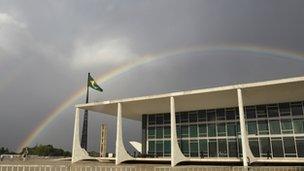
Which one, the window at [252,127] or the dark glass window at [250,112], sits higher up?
the dark glass window at [250,112]

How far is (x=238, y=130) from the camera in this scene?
3133 cm

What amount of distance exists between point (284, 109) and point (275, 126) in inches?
72.1

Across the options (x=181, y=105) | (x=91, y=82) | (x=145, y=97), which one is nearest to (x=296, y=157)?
(x=181, y=105)

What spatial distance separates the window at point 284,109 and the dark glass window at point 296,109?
43 cm

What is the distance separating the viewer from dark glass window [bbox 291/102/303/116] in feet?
95.2

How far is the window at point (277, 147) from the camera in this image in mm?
29047

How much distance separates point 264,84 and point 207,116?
32.5ft

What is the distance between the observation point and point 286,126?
29.1 meters

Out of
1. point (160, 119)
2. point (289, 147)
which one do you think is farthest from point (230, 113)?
point (160, 119)

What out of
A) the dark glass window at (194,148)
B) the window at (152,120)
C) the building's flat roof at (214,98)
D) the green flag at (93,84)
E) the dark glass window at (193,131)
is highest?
the green flag at (93,84)

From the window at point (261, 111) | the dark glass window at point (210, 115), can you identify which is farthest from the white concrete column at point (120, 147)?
the window at point (261, 111)

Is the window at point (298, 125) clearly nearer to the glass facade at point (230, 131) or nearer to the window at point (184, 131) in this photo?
the glass facade at point (230, 131)

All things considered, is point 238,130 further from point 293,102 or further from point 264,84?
point 264,84

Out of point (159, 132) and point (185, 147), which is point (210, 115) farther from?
point (159, 132)
